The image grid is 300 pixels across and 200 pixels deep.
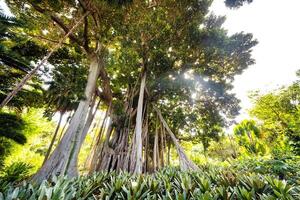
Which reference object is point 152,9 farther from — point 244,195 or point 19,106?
point 244,195

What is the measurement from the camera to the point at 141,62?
749cm

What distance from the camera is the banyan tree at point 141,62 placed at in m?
5.54

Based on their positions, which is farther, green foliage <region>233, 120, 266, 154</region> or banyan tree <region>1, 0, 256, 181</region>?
green foliage <region>233, 120, 266, 154</region>

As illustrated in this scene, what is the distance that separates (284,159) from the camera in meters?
4.01

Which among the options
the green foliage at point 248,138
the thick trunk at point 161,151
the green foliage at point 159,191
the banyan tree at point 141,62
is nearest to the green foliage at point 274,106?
the green foliage at point 248,138

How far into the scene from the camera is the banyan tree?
5.54 metres

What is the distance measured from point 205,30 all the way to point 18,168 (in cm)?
734

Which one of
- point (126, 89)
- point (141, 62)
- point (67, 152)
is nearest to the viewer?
point (67, 152)

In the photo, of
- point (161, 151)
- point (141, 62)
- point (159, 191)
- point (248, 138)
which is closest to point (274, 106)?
point (248, 138)

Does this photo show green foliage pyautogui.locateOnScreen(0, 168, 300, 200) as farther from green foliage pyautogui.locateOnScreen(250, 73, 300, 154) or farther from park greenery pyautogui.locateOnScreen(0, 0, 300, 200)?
green foliage pyautogui.locateOnScreen(250, 73, 300, 154)

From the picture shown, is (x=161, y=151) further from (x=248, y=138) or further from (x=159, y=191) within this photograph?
(x=159, y=191)

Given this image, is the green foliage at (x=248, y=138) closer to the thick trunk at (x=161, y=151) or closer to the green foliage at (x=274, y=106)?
the thick trunk at (x=161, y=151)

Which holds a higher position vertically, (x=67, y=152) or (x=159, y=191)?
(x=67, y=152)

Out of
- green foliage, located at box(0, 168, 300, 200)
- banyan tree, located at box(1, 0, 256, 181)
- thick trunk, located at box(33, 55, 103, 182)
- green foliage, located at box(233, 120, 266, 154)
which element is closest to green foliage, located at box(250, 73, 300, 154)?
green foliage, located at box(233, 120, 266, 154)
